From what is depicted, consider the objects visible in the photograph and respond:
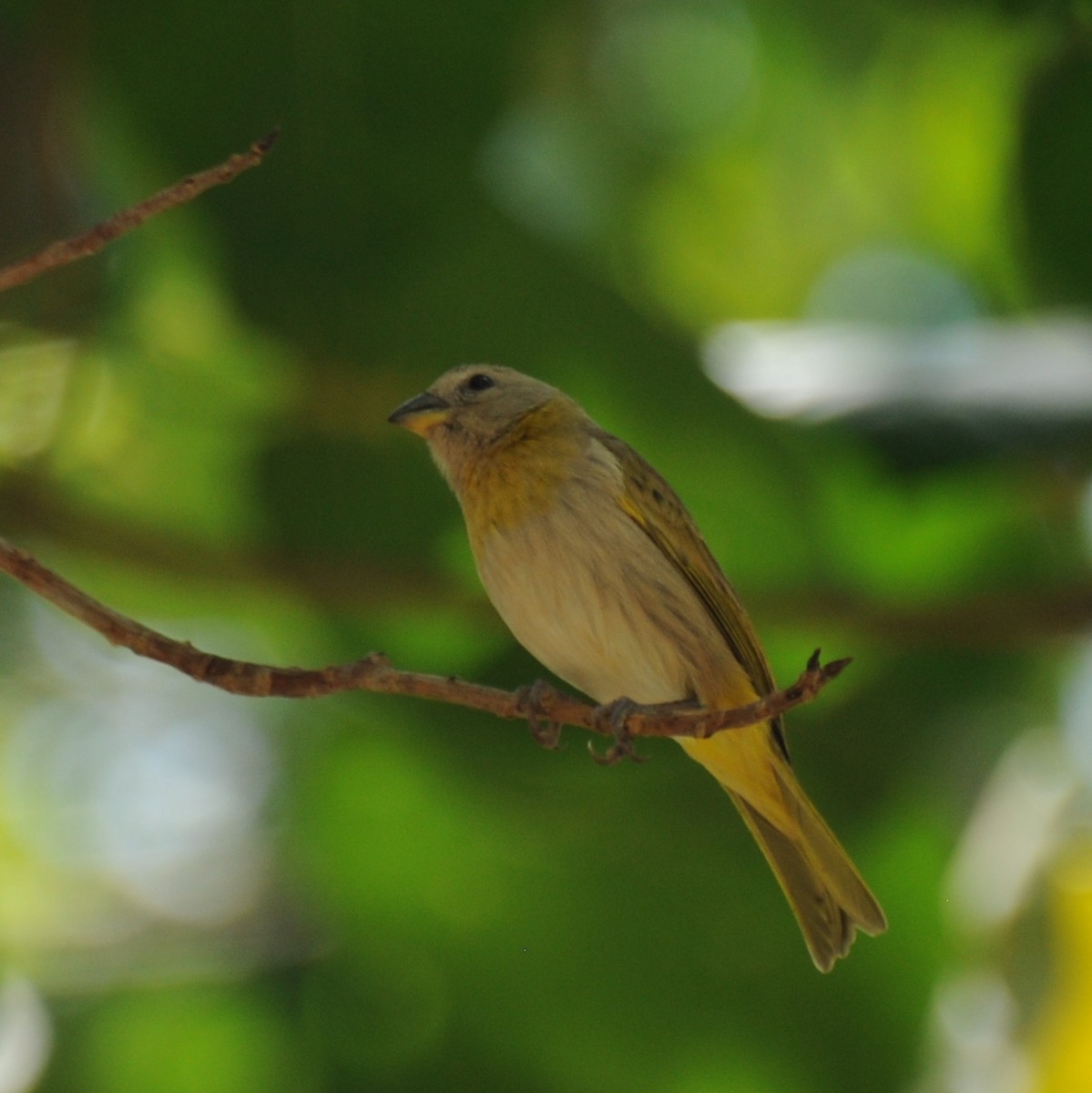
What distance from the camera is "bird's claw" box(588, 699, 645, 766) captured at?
311cm

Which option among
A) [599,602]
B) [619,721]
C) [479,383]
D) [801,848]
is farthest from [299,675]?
[479,383]

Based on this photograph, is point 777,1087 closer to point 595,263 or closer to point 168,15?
point 595,263

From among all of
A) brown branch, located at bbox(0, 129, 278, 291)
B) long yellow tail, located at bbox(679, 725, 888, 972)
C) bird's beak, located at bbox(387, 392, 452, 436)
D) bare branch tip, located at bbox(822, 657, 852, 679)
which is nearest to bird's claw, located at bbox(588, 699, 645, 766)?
long yellow tail, located at bbox(679, 725, 888, 972)

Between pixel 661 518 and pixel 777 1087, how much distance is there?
8.69ft

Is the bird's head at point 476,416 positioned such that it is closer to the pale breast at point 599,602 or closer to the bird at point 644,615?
the bird at point 644,615

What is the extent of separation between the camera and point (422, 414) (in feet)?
13.8

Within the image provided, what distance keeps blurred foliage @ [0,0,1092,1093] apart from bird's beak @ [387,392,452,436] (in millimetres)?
853

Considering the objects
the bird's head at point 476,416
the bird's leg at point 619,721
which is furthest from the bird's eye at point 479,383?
the bird's leg at point 619,721

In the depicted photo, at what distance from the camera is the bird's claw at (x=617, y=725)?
10.2 feet

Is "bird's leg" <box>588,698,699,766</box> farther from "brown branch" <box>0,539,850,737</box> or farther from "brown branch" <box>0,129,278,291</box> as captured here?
"brown branch" <box>0,129,278,291</box>

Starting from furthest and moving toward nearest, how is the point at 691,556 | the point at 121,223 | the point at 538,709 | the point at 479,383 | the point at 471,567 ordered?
the point at 471,567
the point at 479,383
the point at 691,556
the point at 538,709
the point at 121,223

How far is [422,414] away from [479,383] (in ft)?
0.93

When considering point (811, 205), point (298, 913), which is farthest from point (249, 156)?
point (811, 205)

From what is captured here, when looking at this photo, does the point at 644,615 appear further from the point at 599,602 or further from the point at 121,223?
the point at 121,223
